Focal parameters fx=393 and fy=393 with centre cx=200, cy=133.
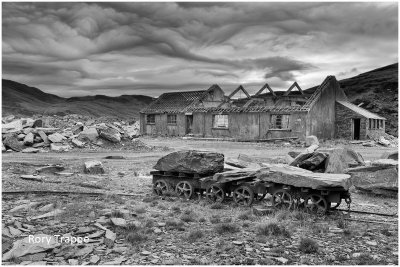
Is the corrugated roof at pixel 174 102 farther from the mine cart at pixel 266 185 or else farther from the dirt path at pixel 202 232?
the dirt path at pixel 202 232

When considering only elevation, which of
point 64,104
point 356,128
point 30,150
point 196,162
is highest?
point 64,104

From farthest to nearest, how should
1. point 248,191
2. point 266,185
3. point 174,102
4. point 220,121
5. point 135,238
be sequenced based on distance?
point 174,102 < point 220,121 < point 248,191 < point 266,185 < point 135,238

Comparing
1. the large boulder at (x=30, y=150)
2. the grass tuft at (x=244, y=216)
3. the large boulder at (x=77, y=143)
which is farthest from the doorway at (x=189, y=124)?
the grass tuft at (x=244, y=216)

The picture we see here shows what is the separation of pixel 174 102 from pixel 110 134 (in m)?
16.7

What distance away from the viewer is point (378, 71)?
119 metres

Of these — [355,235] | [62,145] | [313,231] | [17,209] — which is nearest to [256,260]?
[313,231]

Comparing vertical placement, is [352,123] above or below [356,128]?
above

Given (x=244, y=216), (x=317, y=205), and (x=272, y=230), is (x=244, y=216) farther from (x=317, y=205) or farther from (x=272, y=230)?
(x=317, y=205)

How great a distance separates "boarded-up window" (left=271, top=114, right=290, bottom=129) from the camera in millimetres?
31875

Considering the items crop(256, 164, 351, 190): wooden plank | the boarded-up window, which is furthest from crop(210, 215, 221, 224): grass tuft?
the boarded-up window

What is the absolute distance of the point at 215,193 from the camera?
35.6ft

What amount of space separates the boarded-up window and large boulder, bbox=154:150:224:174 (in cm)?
2126

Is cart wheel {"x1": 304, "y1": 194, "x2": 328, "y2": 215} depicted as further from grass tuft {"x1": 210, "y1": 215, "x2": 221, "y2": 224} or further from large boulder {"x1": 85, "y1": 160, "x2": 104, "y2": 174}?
large boulder {"x1": 85, "y1": 160, "x2": 104, "y2": 174}

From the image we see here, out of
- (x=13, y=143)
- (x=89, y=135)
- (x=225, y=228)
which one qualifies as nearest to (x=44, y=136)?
(x=13, y=143)
